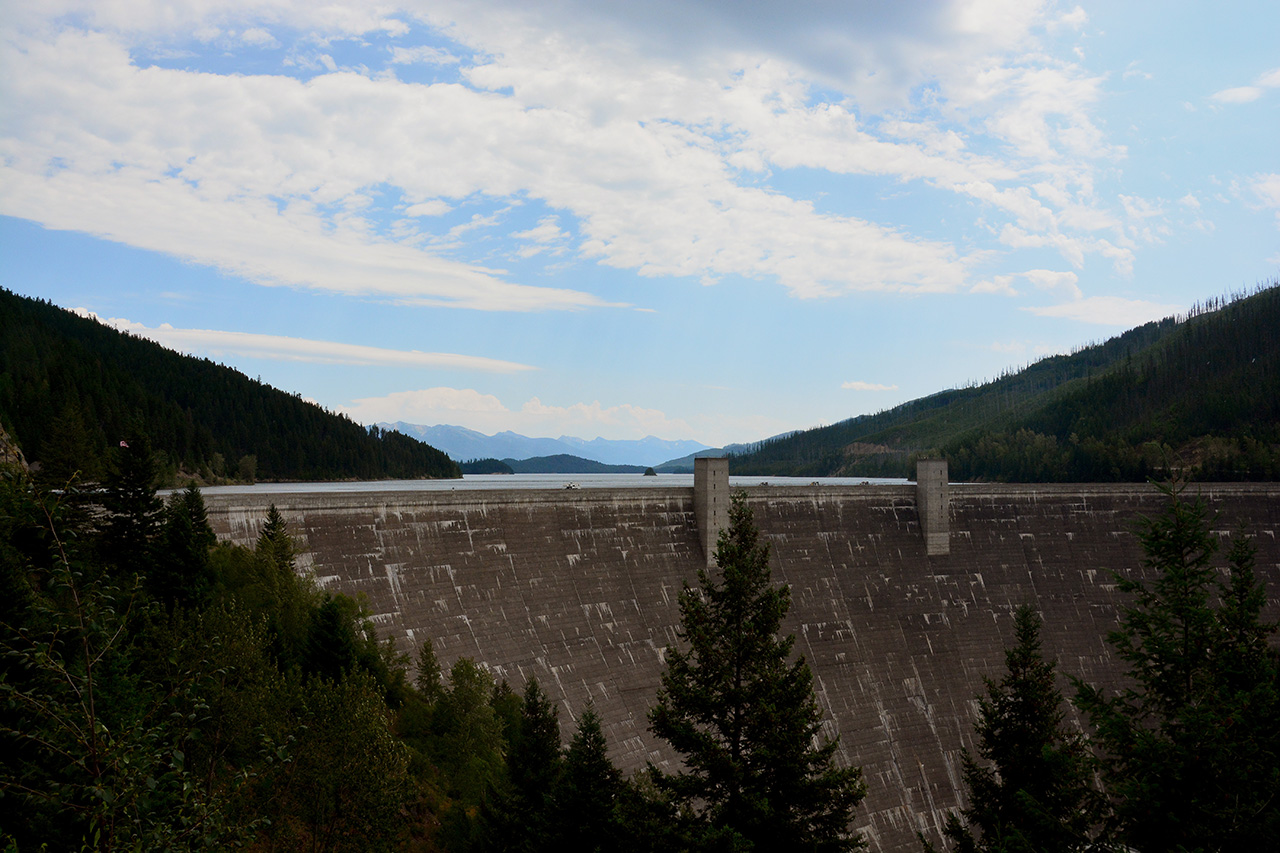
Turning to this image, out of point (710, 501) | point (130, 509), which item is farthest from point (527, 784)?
point (710, 501)

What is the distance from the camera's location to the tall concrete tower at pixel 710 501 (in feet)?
136

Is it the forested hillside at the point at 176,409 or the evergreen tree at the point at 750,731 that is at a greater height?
the forested hillside at the point at 176,409

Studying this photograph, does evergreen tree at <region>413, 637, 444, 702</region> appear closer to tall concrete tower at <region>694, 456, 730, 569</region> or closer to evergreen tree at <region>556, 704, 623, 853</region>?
evergreen tree at <region>556, 704, 623, 853</region>

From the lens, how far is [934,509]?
47.7 metres

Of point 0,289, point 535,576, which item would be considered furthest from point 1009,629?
point 0,289

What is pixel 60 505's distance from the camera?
312 inches

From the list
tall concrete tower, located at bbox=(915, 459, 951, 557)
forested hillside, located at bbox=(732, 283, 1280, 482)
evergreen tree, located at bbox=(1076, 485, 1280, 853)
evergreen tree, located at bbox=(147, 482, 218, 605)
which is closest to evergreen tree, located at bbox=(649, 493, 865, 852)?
evergreen tree, located at bbox=(1076, 485, 1280, 853)

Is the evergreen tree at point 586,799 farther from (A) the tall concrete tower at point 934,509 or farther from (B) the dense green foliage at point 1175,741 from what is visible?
(A) the tall concrete tower at point 934,509

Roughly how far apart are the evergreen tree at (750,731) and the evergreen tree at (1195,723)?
15.8 feet

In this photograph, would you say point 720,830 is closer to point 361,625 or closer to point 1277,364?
point 361,625

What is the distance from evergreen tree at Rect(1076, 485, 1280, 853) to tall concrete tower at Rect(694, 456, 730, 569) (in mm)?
24377

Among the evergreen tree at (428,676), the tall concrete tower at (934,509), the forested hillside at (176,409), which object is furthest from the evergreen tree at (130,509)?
the forested hillside at (176,409)

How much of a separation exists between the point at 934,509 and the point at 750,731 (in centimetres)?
3385

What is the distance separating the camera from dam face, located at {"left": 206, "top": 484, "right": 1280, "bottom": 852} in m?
33.1
